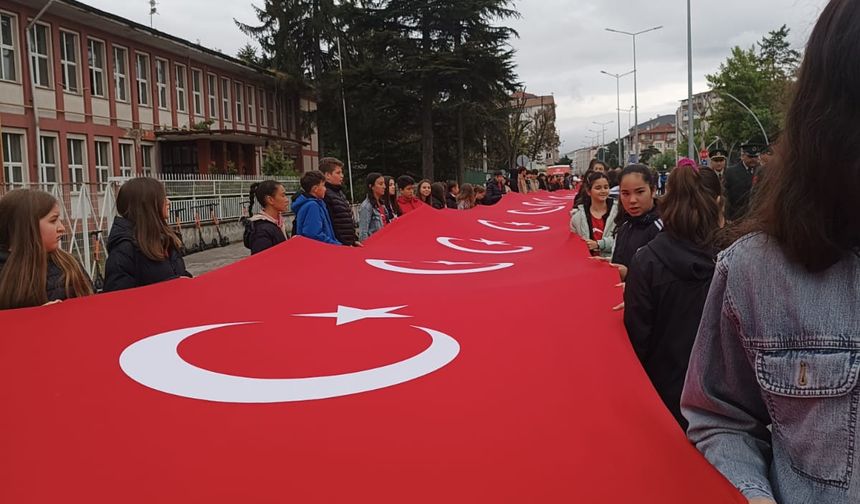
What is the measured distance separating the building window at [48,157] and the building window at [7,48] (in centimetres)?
257

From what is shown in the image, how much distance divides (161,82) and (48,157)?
863 cm

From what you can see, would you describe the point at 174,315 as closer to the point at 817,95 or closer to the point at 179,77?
the point at 817,95

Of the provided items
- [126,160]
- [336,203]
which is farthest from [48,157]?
[336,203]

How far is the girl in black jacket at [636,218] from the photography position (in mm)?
4797

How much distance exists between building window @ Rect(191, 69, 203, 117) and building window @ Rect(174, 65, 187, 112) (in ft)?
2.60

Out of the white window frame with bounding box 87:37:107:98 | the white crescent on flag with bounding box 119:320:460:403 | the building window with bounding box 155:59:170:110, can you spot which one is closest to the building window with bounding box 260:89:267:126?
the building window with bounding box 155:59:170:110

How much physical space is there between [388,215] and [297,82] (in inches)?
1386

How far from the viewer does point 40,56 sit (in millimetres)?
27516

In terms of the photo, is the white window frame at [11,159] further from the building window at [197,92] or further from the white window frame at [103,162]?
the building window at [197,92]

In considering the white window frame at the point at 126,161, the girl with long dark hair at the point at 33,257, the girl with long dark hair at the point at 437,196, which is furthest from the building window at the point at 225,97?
the girl with long dark hair at the point at 33,257

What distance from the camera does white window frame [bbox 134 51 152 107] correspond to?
33.2 meters

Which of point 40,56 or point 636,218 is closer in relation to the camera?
point 636,218

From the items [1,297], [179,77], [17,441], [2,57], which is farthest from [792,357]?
[179,77]

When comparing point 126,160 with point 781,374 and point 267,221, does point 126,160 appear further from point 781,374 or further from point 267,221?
point 781,374
